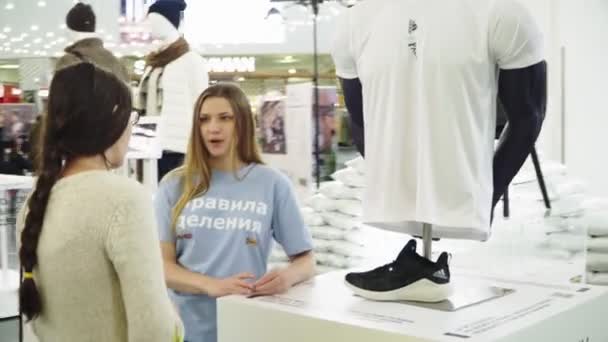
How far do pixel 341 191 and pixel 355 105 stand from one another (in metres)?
2.24

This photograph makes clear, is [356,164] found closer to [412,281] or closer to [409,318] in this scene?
[412,281]

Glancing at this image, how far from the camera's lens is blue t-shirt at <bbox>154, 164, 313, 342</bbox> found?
230 cm

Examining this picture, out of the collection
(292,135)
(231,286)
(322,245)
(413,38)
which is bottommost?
(322,245)

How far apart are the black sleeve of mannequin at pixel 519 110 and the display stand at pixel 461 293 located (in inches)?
9.3

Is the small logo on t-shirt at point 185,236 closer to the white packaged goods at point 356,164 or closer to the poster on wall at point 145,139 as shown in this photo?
the poster on wall at point 145,139

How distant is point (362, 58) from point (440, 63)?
0.25 m

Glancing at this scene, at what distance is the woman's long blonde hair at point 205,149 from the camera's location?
2.36 meters

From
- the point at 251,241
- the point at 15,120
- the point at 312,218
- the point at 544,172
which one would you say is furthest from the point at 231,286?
the point at 15,120

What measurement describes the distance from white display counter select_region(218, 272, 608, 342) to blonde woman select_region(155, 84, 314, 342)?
13 cm

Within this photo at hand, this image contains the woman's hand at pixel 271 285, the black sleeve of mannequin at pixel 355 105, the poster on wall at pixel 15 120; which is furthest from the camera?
the poster on wall at pixel 15 120

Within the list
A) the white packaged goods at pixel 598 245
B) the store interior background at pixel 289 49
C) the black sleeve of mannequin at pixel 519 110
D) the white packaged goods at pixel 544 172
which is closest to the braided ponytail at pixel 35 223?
the black sleeve of mannequin at pixel 519 110

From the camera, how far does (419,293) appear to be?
1946mm

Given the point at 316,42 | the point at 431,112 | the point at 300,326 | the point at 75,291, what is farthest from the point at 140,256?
the point at 316,42

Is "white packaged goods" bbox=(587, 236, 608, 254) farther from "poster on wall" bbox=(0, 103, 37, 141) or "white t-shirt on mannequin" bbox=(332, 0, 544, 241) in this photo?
"poster on wall" bbox=(0, 103, 37, 141)
